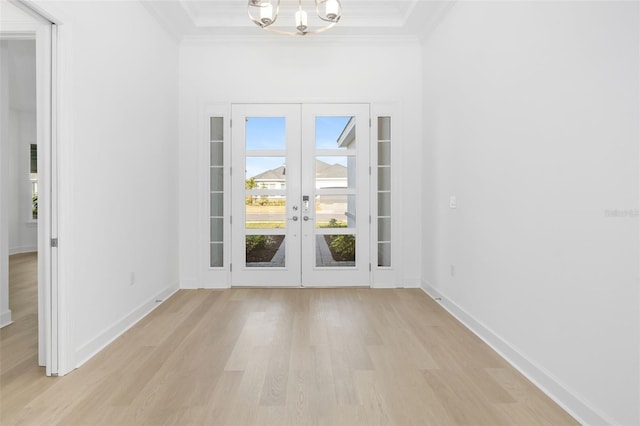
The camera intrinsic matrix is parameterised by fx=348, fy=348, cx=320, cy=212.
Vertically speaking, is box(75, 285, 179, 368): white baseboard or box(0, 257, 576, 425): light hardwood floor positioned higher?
box(75, 285, 179, 368): white baseboard

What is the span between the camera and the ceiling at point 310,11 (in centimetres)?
411

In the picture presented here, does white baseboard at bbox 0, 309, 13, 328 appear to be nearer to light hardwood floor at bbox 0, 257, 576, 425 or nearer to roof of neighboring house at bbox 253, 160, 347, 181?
light hardwood floor at bbox 0, 257, 576, 425

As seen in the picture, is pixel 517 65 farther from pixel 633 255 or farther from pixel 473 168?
pixel 633 255

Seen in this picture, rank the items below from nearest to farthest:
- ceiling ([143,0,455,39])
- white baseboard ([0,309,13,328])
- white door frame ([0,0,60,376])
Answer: white door frame ([0,0,60,376]) → white baseboard ([0,309,13,328]) → ceiling ([143,0,455,39])

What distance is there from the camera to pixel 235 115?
4.68 m

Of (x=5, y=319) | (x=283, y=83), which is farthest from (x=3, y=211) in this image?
(x=283, y=83)

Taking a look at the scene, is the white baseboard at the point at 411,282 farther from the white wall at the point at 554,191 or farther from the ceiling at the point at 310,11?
the ceiling at the point at 310,11

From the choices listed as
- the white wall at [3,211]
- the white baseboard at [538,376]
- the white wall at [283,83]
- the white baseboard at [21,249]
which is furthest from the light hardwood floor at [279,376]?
the white baseboard at [21,249]

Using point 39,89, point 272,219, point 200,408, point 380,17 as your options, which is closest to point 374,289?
point 272,219

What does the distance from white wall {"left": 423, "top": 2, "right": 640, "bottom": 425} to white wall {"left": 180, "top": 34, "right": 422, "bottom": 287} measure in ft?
3.56

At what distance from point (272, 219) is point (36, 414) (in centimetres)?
311

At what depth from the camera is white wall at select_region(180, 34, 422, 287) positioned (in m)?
4.65

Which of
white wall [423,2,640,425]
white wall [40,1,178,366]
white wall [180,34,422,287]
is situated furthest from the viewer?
white wall [180,34,422,287]

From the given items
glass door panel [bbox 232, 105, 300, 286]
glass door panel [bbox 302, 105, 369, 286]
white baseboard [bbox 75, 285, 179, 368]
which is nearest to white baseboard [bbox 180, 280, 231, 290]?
glass door panel [bbox 232, 105, 300, 286]
